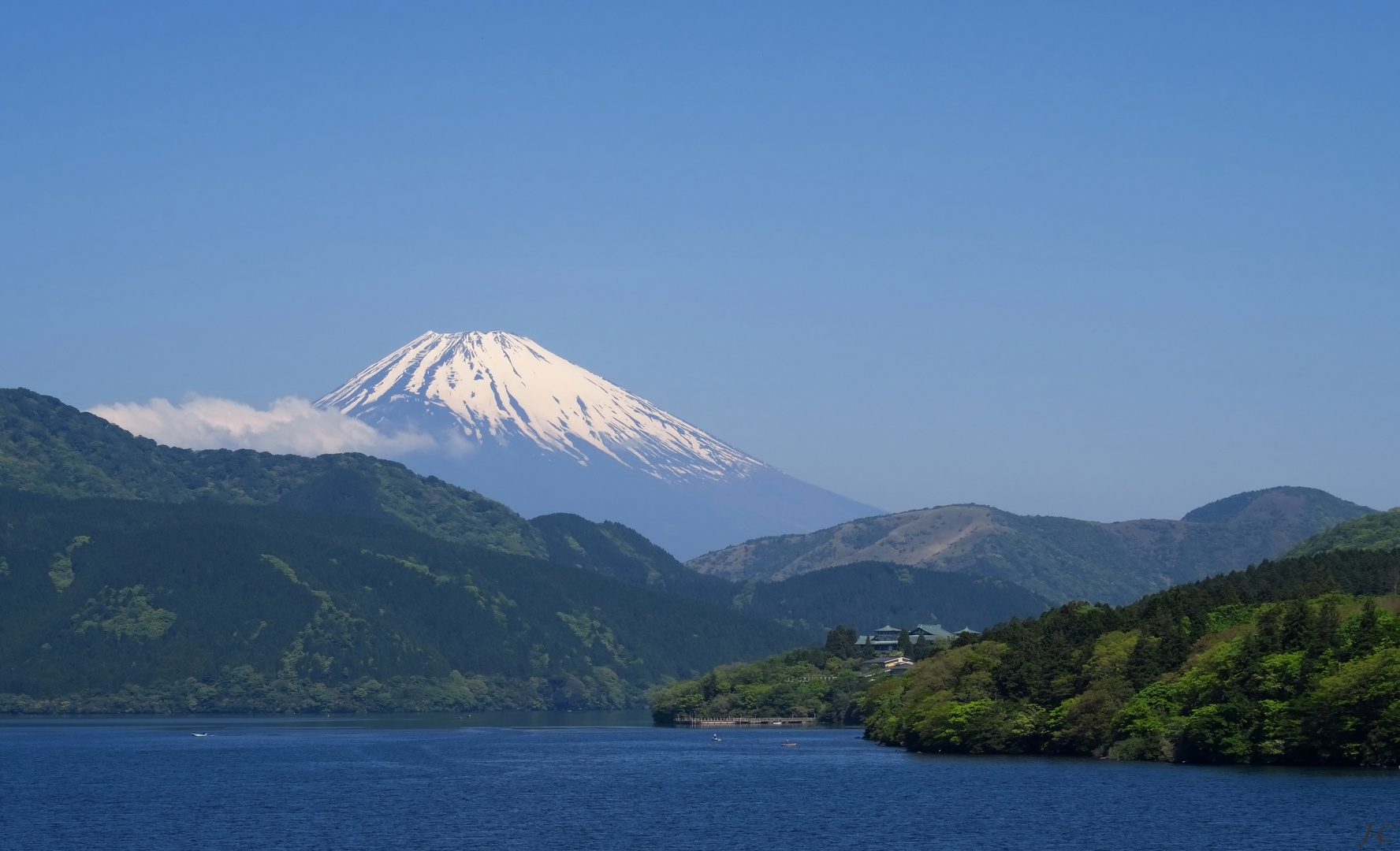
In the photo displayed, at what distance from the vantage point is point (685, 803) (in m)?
Answer: 103

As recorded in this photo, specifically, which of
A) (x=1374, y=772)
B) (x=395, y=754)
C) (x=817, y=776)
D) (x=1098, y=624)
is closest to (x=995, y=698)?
(x=1098, y=624)

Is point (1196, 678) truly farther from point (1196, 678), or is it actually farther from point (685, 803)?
point (685, 803)

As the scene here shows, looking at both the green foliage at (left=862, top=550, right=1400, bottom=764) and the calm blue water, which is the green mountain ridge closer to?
the green foliage at (left=862, top=550, right=1400, bottom=764)

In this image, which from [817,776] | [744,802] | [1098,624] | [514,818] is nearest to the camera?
[514,818]

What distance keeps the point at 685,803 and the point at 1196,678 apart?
1387 inches

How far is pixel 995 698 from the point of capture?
136m

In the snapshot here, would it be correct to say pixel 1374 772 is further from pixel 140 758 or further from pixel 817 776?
pixel 140 758

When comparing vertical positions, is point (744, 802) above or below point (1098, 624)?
below

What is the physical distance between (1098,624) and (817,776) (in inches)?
1266

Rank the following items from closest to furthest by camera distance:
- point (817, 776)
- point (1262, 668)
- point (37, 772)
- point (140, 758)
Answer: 1. point (1262, 668)
2. point (817, 776)
3. point (37, 772)
4. point (140, 758)

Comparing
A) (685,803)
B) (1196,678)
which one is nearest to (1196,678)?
(1196,678)

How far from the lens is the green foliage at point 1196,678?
104 meters

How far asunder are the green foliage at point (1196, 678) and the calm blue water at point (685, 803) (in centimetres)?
280

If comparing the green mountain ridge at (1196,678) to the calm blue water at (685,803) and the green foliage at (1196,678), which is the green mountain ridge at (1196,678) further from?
the calm blue water at (685,803)
